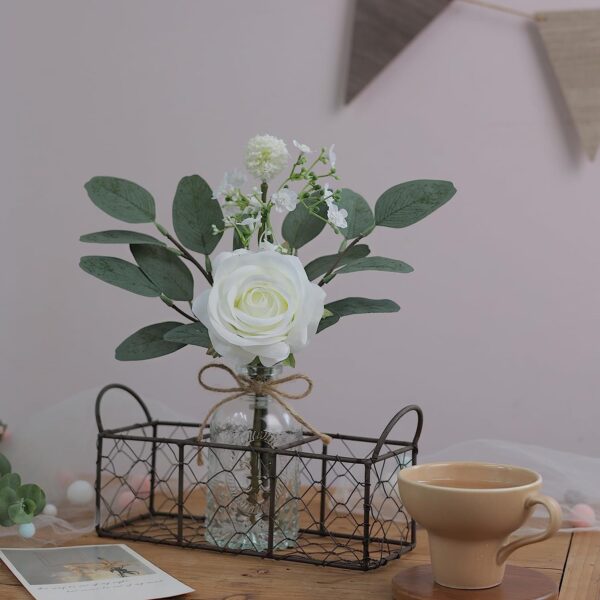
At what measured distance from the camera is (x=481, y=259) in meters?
1.49

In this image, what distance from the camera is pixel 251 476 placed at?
0.92 m

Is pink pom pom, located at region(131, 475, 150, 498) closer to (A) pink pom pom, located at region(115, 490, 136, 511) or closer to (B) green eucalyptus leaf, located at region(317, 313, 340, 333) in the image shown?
(A) pink pom pom, located at region(115, 490, 136, 511)

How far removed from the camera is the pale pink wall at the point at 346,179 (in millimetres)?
1459

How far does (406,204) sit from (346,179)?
0.63m

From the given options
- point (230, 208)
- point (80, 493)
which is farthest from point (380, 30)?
point (80, 493)

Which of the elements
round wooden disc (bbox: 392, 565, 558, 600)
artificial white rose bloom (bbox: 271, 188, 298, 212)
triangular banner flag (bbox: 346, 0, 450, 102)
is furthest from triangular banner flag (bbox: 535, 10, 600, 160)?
round wooden disc (bbox: 392, 565, 558, 600)

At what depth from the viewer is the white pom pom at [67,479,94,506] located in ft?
3.55

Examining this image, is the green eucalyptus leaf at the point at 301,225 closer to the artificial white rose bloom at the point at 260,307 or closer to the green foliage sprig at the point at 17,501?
the artificial white rose bloom at the point at 260,307

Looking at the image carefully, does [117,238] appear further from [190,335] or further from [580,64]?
[580,64]

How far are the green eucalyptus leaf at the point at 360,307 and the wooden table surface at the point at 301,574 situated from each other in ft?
0.82

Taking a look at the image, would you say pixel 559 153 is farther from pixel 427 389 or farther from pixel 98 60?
pixel 98 60

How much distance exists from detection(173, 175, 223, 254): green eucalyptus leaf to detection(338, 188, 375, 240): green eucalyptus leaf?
13 centimetres

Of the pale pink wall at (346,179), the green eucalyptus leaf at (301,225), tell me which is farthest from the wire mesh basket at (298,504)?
the pale pink wall at (346,179)

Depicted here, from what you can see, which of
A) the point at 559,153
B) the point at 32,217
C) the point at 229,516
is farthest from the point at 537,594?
the point at 32,217
